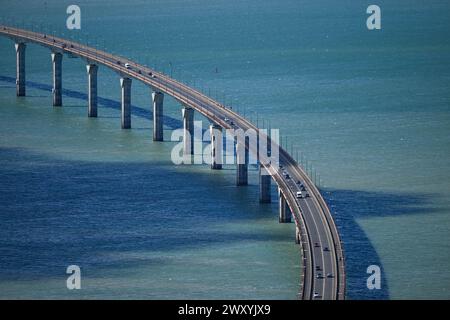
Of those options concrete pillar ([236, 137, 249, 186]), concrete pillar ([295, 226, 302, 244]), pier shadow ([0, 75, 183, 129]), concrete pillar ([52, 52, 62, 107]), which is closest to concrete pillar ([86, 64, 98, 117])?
pier shadow ([0, 75, 183, 129])

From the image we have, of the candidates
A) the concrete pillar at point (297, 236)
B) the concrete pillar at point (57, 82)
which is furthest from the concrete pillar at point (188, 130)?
the concrete pillar at point (297, 236)

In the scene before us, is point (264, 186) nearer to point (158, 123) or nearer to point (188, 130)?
point (188, 130)

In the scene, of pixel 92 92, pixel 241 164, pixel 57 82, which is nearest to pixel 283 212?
pixel 241 164

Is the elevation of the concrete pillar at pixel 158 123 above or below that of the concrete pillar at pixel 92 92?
below

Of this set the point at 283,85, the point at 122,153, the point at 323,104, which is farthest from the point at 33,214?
the point at 283,85

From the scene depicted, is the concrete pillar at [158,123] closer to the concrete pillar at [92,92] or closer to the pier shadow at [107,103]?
the pier shadow at [107,103]

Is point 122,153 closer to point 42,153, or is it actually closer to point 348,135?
point 42,153
